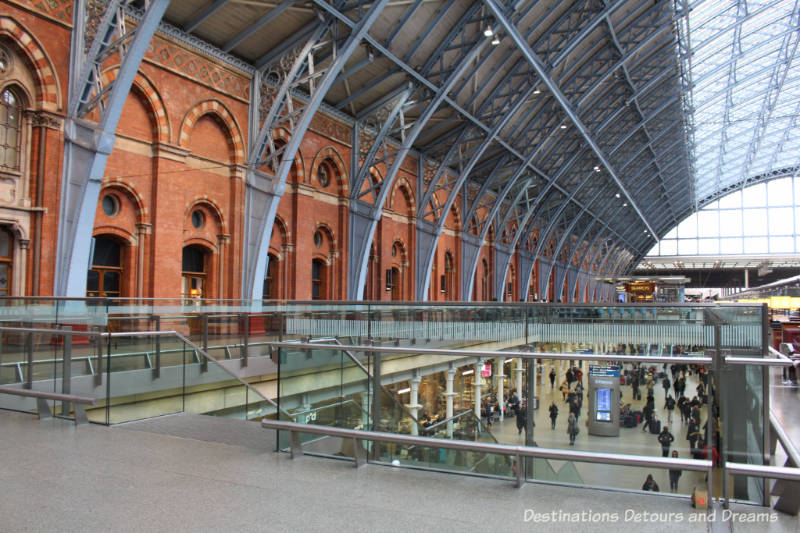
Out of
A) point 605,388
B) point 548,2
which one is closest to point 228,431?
point 605,388

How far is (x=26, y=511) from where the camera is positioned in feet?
11.5

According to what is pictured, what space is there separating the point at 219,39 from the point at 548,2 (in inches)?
496

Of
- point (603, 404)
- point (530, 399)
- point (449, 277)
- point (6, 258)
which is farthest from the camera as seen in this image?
point (449, 277)

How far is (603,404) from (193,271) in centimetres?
1659

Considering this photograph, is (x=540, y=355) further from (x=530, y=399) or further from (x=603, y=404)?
(x=603, y=404)

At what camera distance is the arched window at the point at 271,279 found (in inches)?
842

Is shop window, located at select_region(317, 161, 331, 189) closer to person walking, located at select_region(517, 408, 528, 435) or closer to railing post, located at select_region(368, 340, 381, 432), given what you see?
railing post, located at select_region(368, 340, 381, 432)

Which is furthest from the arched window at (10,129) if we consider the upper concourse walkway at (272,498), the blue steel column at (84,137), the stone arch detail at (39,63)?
the upper concourse walkway at (272,498)

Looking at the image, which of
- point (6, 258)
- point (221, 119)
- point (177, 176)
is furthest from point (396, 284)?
point (6, 258)

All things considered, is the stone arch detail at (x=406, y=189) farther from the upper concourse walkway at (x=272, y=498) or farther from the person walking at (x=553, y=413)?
the person walking at (x=553, y=413)

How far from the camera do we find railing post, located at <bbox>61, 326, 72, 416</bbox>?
18.9 ft

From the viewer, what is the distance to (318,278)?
23.8 metres

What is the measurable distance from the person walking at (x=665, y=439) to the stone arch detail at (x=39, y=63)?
14.7 metres

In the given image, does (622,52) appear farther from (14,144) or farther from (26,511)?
(26,511)
